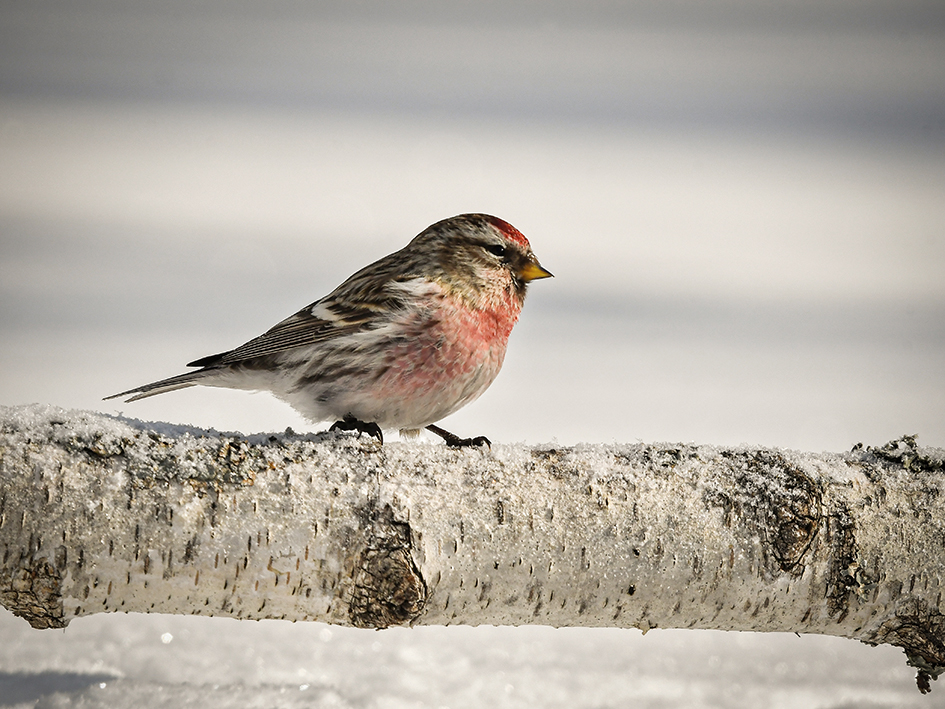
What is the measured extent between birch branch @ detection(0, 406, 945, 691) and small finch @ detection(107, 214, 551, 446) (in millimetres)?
204

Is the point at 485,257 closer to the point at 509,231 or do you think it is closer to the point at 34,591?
the point at 509,231

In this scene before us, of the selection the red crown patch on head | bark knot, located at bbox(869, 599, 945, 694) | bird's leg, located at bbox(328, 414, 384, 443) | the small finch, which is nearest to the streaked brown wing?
the small finch

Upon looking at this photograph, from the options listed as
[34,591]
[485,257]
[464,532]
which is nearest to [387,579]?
[464,532]

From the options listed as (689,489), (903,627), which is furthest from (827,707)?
(689,489)

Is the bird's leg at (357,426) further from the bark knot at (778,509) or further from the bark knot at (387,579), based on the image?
the bark knot at (778,509)

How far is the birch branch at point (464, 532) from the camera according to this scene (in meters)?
0.86

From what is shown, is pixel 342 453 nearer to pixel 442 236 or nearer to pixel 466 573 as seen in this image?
pixel 466 573

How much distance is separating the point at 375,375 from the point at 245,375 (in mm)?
249

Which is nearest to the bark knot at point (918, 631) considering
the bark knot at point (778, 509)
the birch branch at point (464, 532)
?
the birch branch at point (464, 532)

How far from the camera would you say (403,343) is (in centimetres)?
125

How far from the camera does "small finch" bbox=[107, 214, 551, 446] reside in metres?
1.24

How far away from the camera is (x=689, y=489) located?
99 cm

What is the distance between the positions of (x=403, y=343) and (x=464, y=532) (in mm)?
398

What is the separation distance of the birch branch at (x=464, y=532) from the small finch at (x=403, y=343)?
0.20 m
